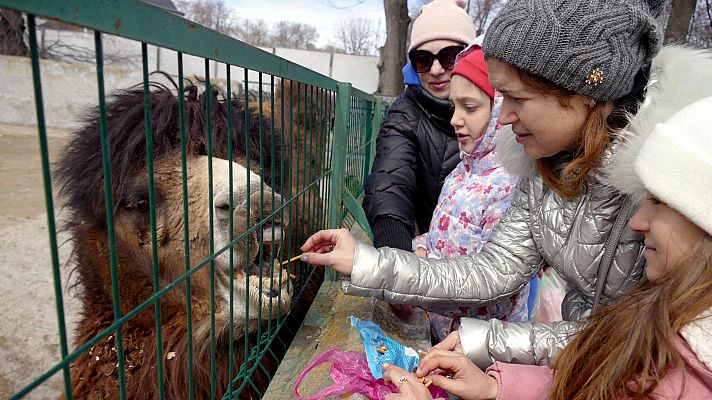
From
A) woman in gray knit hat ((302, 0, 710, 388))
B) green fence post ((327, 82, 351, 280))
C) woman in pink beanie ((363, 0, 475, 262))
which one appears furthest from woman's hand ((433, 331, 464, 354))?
green fence post ((327, 82, 351, 280))

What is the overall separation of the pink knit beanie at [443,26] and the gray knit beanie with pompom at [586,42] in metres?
1.37

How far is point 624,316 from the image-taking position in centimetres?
108

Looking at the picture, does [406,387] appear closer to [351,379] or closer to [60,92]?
[351,379]

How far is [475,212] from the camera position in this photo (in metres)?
1.87

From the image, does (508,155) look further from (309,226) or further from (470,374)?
(309,226)

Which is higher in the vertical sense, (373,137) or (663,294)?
(373,137)

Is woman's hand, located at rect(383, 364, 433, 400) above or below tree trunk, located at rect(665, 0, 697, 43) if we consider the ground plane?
below

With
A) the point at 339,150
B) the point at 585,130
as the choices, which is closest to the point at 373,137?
the point at 339,150

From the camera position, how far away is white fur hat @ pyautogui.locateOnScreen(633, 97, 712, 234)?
0.93 meters

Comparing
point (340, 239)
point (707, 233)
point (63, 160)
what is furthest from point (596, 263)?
point (63, 160)

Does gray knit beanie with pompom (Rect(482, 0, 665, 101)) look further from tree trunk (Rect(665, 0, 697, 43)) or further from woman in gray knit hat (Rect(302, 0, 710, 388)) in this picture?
tree trunk (Rect(665, 0, 697, 43))

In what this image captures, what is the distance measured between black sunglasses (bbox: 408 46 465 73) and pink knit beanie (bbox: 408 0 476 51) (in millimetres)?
50

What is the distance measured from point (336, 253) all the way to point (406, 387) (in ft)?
1.72

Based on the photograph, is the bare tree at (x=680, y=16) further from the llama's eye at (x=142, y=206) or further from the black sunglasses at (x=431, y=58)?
the llama's eye at (x=142, y=206)
